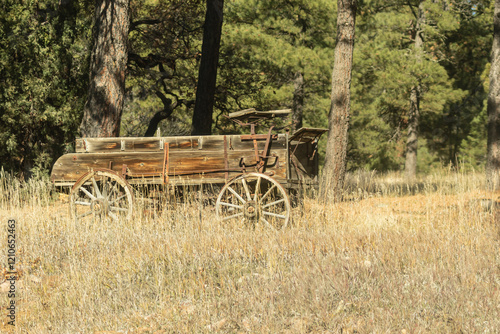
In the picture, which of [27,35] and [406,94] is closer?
[27,35]

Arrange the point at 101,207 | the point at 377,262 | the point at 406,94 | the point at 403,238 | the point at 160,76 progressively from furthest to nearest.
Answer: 1. the point at 406,94
2. the point at 160,76
3. the point at 101,207
4. the point at 403,238
5. the point at 377,262

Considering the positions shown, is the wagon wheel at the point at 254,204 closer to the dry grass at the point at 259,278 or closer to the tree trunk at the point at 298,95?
the dry grass at the point at 259,278

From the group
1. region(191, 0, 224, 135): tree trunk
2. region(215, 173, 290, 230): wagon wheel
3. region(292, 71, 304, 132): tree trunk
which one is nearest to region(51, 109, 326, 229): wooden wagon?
region(215, 173, 290, 230): wagon wheel

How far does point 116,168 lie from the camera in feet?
21.1

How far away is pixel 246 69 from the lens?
1315cm

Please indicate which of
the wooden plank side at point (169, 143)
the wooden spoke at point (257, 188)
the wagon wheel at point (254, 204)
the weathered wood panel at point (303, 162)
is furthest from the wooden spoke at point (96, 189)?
the weathered wood panel at point (303, 162)

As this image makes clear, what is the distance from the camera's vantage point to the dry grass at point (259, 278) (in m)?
3.52

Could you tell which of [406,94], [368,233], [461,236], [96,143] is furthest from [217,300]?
[406,94]

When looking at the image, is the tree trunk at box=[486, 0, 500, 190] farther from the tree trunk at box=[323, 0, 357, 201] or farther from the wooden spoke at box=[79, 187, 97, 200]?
the wooden spoke at box=[79, 187, 97, 200]

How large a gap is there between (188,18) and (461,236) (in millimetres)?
9925

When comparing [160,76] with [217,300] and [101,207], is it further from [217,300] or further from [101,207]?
[217,300]

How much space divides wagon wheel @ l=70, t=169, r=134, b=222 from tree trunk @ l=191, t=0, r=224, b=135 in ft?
13.0

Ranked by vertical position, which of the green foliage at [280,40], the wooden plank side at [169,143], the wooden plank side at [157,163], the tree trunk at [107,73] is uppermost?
the green foliage at [280,40]

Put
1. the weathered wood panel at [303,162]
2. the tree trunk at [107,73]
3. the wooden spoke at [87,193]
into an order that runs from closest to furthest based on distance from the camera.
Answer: the wooden spoke at [87,193]
the weathered wood panel at [303,162]
the tree trunk at [107,73]
